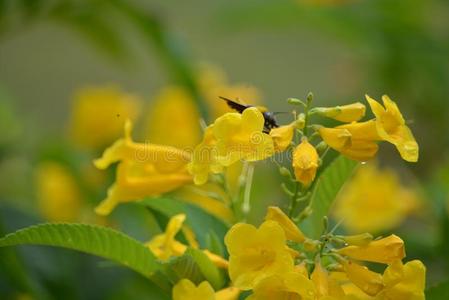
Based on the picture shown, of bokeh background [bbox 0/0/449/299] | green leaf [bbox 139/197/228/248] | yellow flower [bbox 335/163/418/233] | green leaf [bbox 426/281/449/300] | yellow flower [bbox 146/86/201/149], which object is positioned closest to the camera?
green leaf [bbox 426/281/449/300]

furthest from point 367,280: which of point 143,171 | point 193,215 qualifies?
point 143,171

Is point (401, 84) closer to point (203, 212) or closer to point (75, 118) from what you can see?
point (75, 118)

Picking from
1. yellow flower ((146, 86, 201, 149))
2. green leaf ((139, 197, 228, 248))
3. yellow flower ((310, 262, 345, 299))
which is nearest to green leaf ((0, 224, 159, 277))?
green leaf ((139, 197, 228, 248))

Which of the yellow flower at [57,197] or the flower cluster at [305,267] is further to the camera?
the yellow flower at [57,197]

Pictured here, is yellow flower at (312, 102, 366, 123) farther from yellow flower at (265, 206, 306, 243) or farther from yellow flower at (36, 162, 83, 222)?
yellow flower at (36, 162, 83, 222)

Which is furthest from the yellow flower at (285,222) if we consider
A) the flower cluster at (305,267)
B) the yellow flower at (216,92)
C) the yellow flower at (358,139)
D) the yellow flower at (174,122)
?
the yellow flower at (174,122)

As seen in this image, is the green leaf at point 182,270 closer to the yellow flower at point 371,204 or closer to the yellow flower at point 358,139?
the yellow flower at point 358,139
